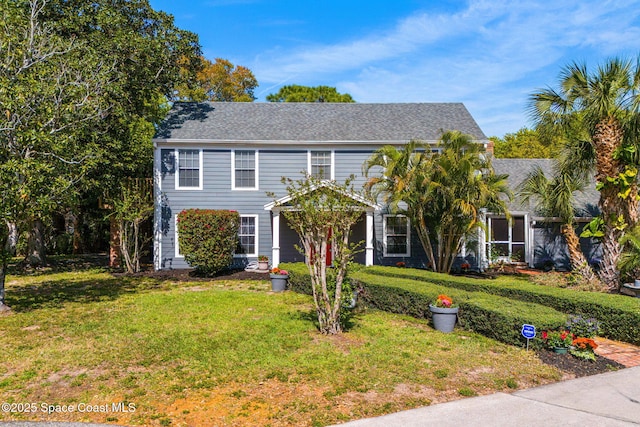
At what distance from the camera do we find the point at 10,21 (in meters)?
10.5

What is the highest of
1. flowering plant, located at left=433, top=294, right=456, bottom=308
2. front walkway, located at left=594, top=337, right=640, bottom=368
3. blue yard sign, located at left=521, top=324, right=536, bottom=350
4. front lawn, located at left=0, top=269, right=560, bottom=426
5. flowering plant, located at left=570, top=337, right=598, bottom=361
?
flowering plant, located at left=433, top=294, right=456, bottom=308

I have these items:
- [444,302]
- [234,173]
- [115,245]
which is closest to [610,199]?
[444,302]

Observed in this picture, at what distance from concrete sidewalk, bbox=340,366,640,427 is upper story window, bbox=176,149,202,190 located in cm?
1365

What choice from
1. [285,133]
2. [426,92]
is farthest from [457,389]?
[426,92]

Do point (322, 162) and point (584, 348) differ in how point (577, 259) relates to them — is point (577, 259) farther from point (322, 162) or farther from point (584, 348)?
point (322, 162)

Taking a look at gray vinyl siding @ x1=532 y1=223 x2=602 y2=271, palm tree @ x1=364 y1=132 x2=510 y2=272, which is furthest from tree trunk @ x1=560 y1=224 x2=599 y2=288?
gray vinyl siding @ x1=532 y1=223 x2=602 y2=271

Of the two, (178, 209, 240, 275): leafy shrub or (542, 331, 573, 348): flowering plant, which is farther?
(178, 209, 240, 275): leafy shrub

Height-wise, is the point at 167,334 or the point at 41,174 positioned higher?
the point at 41,174

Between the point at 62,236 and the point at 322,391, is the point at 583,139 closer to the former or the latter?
the point at 322,391

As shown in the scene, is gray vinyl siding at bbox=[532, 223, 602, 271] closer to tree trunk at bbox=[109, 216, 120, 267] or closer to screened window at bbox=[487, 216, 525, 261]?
screened window at bbox=[487, 216, 525, 261]

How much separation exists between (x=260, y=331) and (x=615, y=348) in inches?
245

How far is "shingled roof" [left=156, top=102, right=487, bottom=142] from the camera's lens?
17.2 m

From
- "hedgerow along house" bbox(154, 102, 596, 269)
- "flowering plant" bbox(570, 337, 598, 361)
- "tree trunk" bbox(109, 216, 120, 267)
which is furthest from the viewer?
"tree trunk" bbox(109, 216, 120, 267)

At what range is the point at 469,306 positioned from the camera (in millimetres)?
8422
